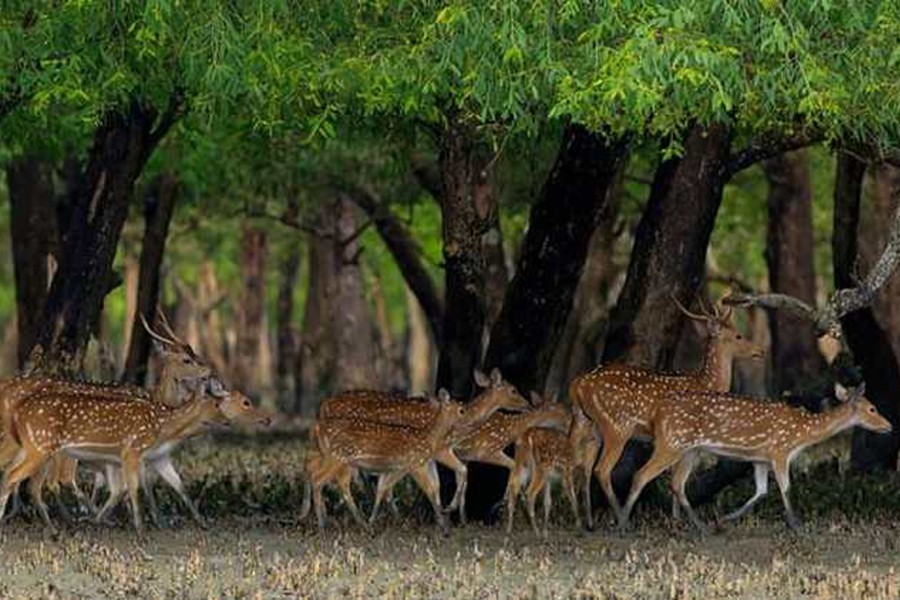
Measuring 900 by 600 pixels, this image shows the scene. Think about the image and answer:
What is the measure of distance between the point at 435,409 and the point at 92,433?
8.56 feet

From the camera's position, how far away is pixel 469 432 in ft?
59.9

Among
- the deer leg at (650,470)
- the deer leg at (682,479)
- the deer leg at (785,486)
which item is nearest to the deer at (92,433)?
the deer leg at (650,470)

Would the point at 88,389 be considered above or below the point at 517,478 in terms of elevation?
above

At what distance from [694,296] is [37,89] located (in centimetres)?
544

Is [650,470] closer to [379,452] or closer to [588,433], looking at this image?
[588,433]

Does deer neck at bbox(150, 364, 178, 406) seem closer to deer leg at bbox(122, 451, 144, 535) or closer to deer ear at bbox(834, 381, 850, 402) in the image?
deer leg at bbox(122, 451, 144, 535)

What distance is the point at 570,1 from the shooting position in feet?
44.3

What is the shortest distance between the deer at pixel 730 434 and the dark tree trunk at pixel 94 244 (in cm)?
492

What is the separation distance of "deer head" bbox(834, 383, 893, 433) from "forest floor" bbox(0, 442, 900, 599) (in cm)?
72

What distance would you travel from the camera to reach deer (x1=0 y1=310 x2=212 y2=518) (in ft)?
57.6

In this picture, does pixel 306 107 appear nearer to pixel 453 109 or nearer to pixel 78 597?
pixel 453 109

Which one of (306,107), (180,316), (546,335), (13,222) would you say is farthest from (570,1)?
(180,316)

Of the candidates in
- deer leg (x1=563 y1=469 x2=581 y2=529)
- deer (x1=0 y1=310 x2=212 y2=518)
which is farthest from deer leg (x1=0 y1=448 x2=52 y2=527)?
deer leg (x1=563 y1=469 x2=581 y2=529)

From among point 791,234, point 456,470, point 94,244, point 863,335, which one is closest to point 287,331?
point 791,234
